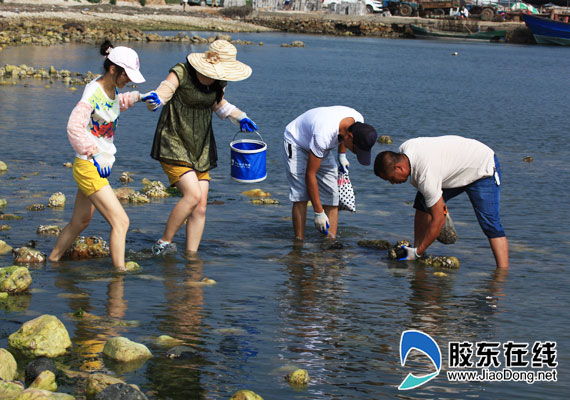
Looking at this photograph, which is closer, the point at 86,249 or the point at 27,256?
the point at 27,256

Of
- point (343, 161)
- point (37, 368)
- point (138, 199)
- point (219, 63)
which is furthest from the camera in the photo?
point (138, 199)

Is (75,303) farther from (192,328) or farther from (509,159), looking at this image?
(509,159)

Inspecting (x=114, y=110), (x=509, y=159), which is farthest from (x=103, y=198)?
(x=509, y=159)

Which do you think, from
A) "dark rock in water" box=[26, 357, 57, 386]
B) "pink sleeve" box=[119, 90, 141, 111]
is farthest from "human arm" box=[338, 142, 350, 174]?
"dark rock in water" box=[26, 357, 57, 386]

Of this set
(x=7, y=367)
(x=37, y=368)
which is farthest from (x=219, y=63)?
(x=7, y=367)

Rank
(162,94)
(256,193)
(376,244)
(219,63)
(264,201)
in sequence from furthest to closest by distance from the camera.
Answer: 1. (256,193)
2. (264,201)
3. (376,244)
4. (219,63)
5. (162,94)

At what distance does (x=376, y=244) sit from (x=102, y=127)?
375 cm

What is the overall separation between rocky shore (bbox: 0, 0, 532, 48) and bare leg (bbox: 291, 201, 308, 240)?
3163 centimetres

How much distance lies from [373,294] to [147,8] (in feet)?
220

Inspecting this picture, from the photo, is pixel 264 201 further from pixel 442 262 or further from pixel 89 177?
pixel 89 177

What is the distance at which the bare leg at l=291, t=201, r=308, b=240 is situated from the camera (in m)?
8.32

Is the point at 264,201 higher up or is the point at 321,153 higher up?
the point at 321,153

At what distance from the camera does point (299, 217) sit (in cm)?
849

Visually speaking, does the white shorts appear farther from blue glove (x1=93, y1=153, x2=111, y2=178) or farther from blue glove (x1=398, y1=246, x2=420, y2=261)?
blue glove (x1=93, y1=153, x2=111, y2=178)
